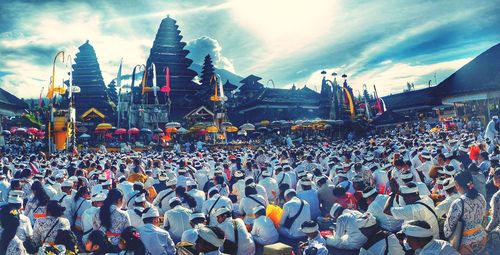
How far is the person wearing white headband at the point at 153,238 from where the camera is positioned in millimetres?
6469

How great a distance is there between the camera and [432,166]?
12.6m

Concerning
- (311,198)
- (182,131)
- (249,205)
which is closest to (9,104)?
(182,131)

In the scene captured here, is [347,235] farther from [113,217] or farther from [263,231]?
[113,217]

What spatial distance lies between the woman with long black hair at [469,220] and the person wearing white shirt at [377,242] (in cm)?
117

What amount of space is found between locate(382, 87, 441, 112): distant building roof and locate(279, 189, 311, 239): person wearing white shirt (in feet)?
136

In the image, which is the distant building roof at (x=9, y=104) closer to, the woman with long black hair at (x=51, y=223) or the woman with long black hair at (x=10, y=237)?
the woman with long black hair at (x=51, y=223)

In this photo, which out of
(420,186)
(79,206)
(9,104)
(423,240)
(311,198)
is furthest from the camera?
(9,104)

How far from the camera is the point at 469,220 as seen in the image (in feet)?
20.4

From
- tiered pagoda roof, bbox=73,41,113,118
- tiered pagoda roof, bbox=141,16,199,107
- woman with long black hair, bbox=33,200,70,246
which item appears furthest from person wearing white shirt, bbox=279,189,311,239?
tiered pagoda roof, bbox=73,41,113,118

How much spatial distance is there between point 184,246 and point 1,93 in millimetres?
28272

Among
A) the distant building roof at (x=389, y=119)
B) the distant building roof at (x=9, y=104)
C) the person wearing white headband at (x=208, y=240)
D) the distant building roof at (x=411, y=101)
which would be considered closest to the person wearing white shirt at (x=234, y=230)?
the person wearing white headband at (x=208, y=240)

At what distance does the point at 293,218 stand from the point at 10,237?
5335mm

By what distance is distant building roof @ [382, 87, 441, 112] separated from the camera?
48.4m

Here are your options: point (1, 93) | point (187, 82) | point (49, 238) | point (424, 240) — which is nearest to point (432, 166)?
point (424, 240)
